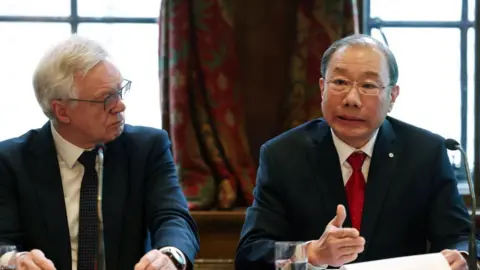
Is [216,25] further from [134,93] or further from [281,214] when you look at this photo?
[281,214]

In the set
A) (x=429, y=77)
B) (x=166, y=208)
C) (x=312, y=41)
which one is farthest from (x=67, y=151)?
(x=429, y=77)

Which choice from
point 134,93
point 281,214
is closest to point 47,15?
point 134,93

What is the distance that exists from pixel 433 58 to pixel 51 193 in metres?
1.83

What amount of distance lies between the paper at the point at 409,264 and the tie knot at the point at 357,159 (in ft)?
1.51

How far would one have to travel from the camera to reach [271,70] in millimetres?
3367

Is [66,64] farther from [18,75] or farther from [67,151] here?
[18,75]

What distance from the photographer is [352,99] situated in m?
2.53

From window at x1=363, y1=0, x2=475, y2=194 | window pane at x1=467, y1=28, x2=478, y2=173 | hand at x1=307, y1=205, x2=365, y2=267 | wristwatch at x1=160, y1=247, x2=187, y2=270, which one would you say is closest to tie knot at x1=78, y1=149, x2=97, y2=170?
wristwatch at x1=160, y1=247, x2=187, y2=270

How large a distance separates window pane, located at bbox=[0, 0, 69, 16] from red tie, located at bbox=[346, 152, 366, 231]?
1600 millimetres

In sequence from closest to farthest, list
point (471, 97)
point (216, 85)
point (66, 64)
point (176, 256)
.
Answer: point (176, 256), point (66, 64), point (216, 85), point (471, 97)

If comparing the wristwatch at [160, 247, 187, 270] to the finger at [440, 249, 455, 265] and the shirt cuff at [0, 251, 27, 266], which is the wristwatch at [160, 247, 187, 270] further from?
the finger at [440, 249, 455, 265]

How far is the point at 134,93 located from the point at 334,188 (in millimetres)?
1301

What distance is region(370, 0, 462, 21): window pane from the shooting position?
3600 millimetres

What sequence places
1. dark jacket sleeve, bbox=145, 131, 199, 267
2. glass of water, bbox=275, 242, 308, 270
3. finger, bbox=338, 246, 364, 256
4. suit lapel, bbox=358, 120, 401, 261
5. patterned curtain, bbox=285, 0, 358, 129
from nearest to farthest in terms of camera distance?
glass of water, bbox=275, 242, 308, 270, finger, bbox=338, 246, 364, 256, dark jacket sleeve, bbox=145, 131, 199, 267, suit lapel, bbox=358, 120, 401, 261, patterned curtain, bbox=285, 0, 358, 129
